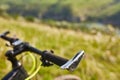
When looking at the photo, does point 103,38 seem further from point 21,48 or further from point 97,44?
point 21,48

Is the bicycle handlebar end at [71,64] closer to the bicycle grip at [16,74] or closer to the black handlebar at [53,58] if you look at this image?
the black handlebar at [53,58]

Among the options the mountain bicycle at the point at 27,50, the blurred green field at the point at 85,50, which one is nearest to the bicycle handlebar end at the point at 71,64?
the mountain bicycle at the point at 27,50

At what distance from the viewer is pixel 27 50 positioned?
3387 millimetres

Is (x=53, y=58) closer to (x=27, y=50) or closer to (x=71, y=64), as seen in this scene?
(x=71, y=64)

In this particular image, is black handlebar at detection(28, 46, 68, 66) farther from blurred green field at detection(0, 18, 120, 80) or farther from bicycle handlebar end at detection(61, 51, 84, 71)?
blurred green field at detection(0, 18, 120, 80)

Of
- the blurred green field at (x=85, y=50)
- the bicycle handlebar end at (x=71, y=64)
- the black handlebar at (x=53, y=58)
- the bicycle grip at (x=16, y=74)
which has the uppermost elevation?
the blurred green field at (x=85, y=50)

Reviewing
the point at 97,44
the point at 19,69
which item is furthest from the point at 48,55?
the point at 97,44

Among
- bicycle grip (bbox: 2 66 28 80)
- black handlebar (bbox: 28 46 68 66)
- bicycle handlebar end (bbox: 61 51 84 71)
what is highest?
bicycle grip (bbox: 2 66 28 80)

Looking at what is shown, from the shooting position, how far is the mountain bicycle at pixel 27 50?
2.88 meters

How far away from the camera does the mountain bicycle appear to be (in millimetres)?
2875

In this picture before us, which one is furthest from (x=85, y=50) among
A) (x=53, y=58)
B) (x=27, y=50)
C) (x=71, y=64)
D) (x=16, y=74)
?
(x=71, y=64)

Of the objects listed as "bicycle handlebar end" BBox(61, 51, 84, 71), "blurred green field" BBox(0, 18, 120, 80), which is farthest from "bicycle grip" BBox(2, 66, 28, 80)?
"blurred green field" BBox(0, 18, 120, 80)

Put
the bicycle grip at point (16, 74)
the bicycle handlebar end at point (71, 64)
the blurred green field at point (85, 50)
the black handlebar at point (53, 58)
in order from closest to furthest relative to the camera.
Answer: the bicycle handlebar end at point (71, 64) → the black handlebar at point (53, 58) → the bicycle grip at point (16, 74) → the blurred green field at point (85, 50)

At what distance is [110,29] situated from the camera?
481 inches
